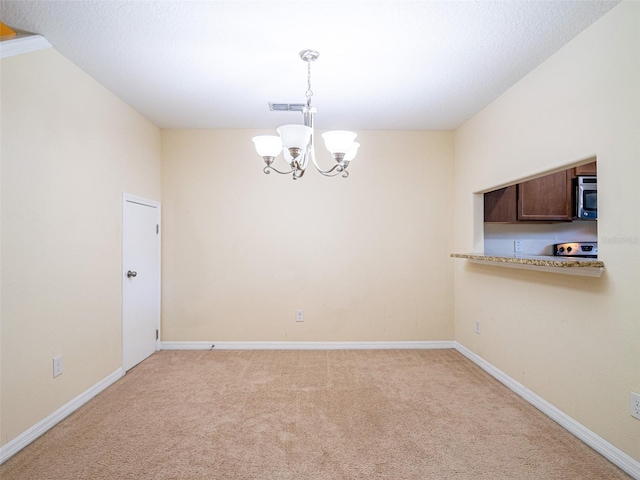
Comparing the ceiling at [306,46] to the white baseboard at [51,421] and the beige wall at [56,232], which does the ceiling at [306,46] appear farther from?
the white baseboard at [51,421]

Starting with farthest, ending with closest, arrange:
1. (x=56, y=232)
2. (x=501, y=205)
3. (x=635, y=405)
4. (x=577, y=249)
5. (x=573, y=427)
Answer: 1. (x=577, y=249)
2. (x=501, y=205)
3. (x=56, y=232)
4. (x=573, y=427)
5. (x=635, y=405)

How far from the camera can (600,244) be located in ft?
6.47

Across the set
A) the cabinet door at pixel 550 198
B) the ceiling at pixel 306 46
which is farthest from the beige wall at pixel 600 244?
the cabinet door at pixel 550 198

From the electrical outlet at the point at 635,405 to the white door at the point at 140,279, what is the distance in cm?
356

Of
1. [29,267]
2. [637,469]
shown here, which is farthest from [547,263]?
[29,267]

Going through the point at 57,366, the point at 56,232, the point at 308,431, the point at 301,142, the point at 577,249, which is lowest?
the point at 308,431

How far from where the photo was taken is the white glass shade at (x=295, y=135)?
1.98m

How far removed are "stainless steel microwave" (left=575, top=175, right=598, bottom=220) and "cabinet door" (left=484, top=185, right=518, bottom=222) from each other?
0.58 m

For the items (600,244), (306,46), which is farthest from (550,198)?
(306,46)

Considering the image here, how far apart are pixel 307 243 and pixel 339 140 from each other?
79.0 inches

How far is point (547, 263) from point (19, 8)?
3326 millimetres

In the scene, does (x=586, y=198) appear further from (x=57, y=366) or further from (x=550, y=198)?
(x=57, y=366)

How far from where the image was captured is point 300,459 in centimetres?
192

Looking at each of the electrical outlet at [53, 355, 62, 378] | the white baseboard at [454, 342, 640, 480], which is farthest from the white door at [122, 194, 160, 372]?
the white baseboard at [454, 342, 640, 480]
